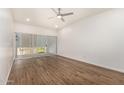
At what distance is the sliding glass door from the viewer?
6093mm

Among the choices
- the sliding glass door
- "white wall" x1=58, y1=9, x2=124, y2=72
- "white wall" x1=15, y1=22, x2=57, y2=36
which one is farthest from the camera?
the sliding glass door

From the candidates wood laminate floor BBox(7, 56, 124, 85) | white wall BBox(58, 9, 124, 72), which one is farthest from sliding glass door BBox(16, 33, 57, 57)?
wood laminate floor BBox(7, 56, 124, 85)

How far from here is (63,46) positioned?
279 inches

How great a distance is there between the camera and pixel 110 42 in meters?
3.52

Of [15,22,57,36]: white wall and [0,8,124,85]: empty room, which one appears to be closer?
[0,8,124,85]: empty room

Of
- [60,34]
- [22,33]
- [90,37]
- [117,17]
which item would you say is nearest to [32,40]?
[22,33]

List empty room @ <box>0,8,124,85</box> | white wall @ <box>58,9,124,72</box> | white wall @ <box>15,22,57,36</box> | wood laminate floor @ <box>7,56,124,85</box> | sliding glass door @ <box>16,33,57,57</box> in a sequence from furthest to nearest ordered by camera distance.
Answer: sliding glass door @ <box>16,33,57,57</box> → white wall @ <box>15,22,57,36</box> → white wall @ <box>58,9,124,72</box> → empty room @ <box>0,8,124,85</box> → wood laminate floor @ <box>7,56,124,85</box>

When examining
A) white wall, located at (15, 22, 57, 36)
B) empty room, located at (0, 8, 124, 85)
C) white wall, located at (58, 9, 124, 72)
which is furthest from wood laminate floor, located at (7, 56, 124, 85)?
white wall, located at (15, 22, 57, 36)

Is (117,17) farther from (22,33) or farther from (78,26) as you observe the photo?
(22,33)

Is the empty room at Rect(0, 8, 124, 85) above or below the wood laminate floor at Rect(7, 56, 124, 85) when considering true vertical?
above

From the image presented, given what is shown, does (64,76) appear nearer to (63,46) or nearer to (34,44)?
(63,46)

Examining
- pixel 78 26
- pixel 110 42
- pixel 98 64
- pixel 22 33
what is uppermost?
pixel 78 26

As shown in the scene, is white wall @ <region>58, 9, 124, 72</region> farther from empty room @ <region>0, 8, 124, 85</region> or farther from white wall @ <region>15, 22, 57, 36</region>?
white wall @ <region>15, 22, 57, 36</region>

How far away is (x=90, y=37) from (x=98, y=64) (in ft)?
4.95
